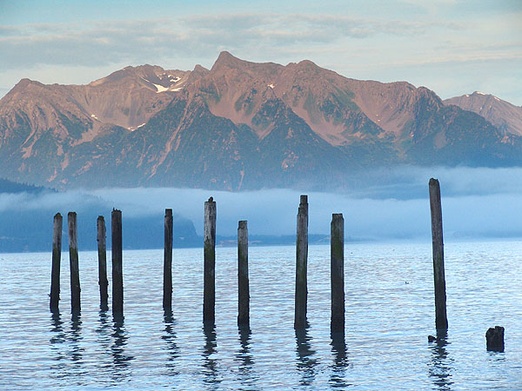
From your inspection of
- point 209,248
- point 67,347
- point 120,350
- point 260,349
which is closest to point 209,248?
point 209,248

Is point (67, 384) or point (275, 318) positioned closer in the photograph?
point (67, 384)

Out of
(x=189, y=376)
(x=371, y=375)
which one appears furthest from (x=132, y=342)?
(x=371, y=375)

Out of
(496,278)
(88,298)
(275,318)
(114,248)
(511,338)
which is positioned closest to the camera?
(511,338)

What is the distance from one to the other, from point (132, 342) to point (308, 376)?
10.7 meters

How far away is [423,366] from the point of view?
3023 centimetres

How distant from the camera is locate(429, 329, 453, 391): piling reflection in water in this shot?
89.2 feet

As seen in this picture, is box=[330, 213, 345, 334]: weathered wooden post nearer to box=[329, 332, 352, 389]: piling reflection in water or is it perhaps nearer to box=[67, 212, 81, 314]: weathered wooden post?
box=[329, 332, 352, 389]: piling reflection in water

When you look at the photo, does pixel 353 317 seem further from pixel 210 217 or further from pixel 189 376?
pixel 189 376

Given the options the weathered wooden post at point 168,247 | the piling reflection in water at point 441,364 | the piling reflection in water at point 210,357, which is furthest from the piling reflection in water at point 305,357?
the weathered wooden post at point 168,247

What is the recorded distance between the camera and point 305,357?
3231 centimetres

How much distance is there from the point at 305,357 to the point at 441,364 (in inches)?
169

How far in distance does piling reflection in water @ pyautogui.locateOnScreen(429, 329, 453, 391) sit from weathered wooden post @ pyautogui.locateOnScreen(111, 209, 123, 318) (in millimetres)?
14288

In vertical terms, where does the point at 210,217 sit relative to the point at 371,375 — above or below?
above

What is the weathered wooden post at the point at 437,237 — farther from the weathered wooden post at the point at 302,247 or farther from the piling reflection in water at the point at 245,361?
A: the piling reflection in water at the point at 245,361
